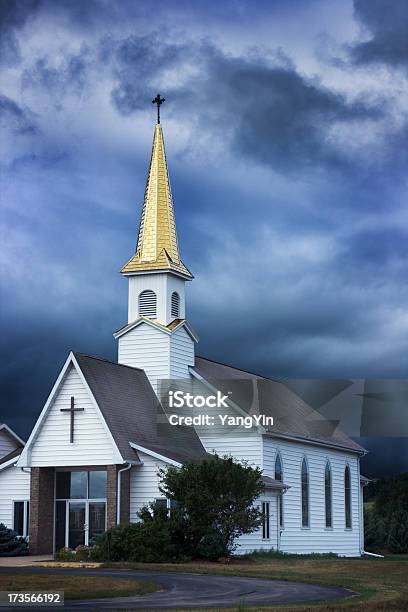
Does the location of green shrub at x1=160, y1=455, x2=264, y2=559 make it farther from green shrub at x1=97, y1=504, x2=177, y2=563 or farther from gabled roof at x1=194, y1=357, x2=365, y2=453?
gabled roof at x1=194, y1=357, x2=365, y2=453

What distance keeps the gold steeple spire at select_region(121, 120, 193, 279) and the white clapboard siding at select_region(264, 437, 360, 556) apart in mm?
10546

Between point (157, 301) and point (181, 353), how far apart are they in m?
2.92

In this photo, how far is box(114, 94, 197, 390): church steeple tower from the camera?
50.0 metres

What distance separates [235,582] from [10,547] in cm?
1750

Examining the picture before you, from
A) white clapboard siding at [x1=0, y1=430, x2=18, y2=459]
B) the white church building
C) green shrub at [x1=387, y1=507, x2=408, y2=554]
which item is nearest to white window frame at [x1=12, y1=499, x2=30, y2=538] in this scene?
the white church building

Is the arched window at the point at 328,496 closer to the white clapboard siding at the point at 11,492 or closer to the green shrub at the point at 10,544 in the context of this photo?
the white clapboard siding at the point at 11,492

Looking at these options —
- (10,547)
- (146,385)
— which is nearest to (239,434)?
(146,385)

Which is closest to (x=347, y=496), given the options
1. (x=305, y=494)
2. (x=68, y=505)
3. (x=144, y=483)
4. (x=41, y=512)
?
(x=305, y=494)

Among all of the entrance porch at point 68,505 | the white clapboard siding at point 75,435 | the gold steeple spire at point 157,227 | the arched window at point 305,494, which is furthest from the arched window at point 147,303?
the arched window at point 305,494

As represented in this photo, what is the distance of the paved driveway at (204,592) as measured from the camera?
2191cm

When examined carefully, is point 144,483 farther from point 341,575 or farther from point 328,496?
point 328,496

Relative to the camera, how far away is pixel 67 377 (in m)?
44.9

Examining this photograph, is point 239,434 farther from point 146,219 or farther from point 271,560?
point 146,219

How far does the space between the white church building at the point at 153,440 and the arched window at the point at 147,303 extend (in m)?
0.06
